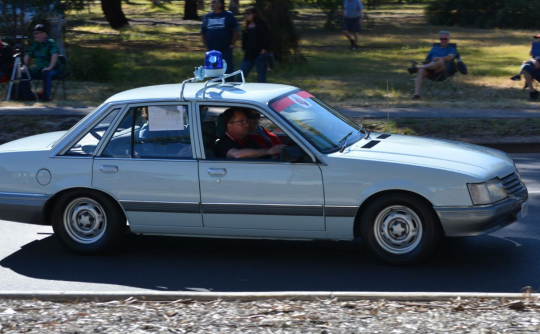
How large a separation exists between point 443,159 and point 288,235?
1353 millimetres

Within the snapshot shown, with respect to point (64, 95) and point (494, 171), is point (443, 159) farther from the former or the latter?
point (64, 95)

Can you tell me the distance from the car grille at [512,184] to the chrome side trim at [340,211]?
47.1 inches

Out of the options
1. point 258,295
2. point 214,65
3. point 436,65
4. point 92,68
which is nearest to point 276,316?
point 258,295

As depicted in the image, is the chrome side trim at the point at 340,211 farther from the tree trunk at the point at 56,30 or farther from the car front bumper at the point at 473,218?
the tree trunk at the point at 56,30

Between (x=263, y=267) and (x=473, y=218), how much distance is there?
5.60ft

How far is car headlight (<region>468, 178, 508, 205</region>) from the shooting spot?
5852 mm

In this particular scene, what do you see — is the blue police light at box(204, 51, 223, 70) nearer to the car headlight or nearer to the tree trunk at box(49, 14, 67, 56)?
the car headlight

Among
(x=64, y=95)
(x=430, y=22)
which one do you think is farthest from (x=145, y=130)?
(x=430, y=22)

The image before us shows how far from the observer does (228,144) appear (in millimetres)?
6520

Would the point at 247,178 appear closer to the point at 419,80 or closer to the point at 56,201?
the point at 56,201

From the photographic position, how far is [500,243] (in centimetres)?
684

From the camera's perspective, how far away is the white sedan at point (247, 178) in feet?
19.6

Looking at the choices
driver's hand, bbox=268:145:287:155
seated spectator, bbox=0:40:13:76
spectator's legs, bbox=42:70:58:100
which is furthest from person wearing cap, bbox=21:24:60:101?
driver's hand, bbox=268:145:287:155

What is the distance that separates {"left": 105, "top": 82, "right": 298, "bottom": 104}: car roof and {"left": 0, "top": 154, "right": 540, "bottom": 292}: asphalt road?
4.42ft
